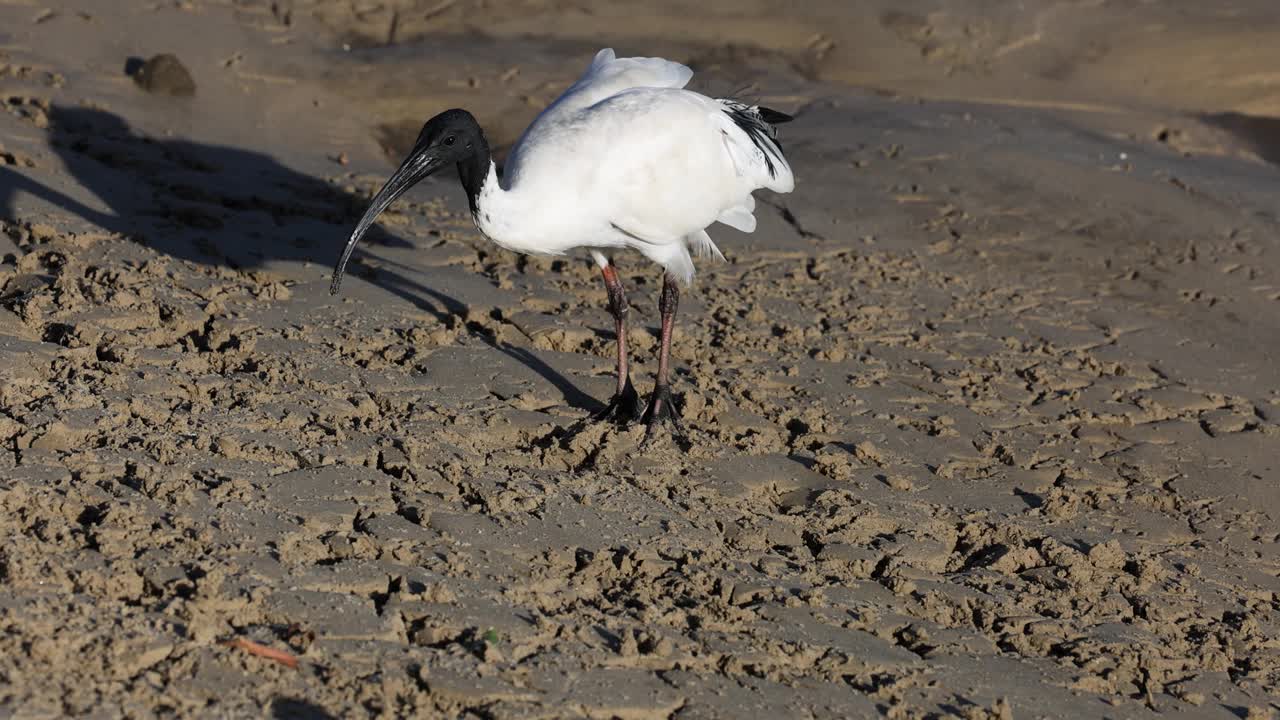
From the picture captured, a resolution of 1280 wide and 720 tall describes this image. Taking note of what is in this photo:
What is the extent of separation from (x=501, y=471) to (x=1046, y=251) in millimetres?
4310

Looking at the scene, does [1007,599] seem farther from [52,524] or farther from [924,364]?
[52,524]

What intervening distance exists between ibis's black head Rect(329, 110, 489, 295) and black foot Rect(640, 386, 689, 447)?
1.09 meters

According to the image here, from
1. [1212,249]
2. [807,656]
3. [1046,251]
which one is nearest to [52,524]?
[807,656]

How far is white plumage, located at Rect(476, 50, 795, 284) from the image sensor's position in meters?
5.35

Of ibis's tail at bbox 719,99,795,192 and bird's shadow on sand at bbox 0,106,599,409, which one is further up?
ibis's tail at bbox 719,99,795,192

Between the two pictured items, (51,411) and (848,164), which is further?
(848,164)

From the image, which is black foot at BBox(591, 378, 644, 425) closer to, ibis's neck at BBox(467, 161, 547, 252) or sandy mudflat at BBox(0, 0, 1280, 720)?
sandy mudflat at BBox(0, 0, 1280, 720)

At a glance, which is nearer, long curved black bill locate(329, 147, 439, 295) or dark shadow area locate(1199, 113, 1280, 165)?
long curved black bill locate(329, 147, 439, 295)

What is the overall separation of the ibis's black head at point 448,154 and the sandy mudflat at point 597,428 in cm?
83

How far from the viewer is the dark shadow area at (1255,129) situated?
10.9m

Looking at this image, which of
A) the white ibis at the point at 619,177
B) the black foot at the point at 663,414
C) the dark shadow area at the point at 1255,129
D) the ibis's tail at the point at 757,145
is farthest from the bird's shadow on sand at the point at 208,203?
the dark shadow area at the point at 1255,129

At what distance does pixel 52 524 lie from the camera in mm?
4188

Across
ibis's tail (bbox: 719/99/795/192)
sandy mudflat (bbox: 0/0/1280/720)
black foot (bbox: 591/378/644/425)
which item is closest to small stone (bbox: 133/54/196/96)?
sandy mudflat (bbox: 0/0/1280/720)

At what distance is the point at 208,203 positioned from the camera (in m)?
7.48
